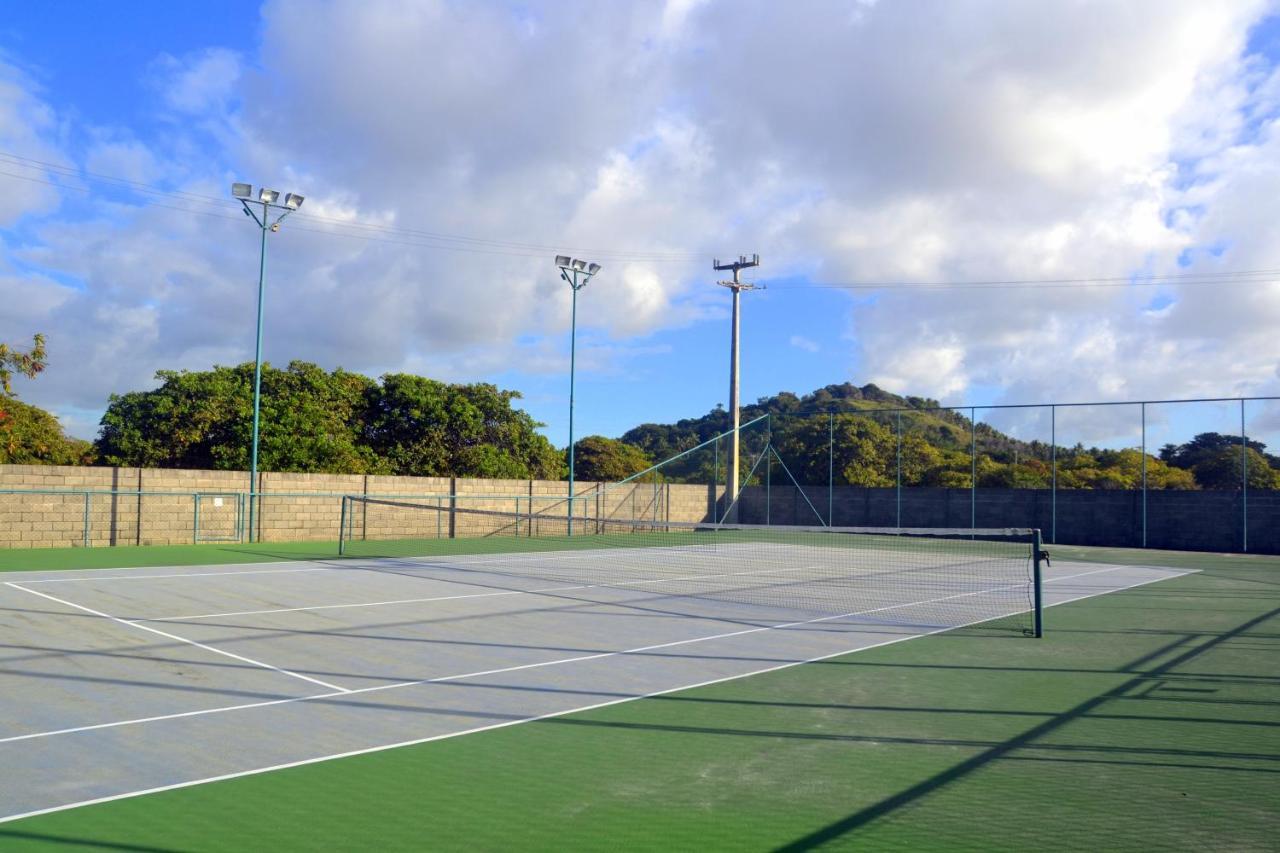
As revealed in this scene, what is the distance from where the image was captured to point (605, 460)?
2430 inches

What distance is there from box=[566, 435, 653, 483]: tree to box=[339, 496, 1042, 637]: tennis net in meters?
24.2

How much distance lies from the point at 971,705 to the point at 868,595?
8.41m

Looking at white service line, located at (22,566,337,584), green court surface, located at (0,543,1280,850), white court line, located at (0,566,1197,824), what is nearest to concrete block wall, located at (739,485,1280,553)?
white service line, located at (22,566,337,584)

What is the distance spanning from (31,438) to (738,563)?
24.1 metres

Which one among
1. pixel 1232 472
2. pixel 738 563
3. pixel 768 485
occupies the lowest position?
pixel 738 563

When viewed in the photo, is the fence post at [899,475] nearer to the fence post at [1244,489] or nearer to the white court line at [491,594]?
the fence post at [1244,489]

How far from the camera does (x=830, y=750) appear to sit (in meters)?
6.66

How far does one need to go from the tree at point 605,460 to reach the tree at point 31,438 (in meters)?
28.5

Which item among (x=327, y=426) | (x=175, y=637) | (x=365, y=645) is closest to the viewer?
(x=365, y=645)

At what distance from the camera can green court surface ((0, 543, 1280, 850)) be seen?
4.98 meters

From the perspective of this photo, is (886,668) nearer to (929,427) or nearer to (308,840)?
(308,840)

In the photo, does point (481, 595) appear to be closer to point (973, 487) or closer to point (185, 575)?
point (185, 575)

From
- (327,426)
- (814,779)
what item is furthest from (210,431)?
(814,779)

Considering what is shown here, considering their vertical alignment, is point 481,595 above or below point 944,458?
below
